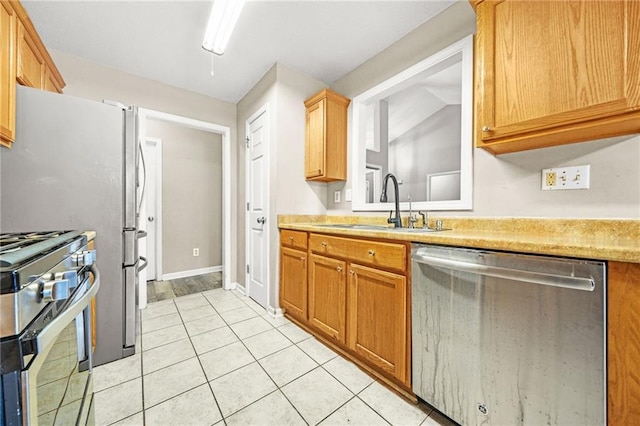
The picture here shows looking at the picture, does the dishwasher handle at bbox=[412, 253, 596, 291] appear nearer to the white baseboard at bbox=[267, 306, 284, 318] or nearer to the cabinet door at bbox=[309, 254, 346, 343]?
the cabinet door at bbox=[309, 254, 346, 343]

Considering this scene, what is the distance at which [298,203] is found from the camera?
245 cm

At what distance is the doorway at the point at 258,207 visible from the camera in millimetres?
2414

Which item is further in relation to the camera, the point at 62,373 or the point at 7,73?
the point at 7,73

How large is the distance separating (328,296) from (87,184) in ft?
5.52

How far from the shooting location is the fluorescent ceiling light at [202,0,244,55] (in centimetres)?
156

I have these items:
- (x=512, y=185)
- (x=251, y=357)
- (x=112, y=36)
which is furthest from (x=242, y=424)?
(x=112, y=36)

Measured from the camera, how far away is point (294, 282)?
82.0 inches

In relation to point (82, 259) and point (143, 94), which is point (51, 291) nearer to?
point (82, 259)

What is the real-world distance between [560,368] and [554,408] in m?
0.14

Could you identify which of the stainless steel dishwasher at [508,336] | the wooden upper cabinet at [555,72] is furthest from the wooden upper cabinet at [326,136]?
the stainless steel dishwasher at [508,336]

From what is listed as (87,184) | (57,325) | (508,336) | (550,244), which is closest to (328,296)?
(508,336)

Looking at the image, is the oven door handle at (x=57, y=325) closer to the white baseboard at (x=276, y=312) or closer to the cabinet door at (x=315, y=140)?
the white baseboard at (x=276, y=312)

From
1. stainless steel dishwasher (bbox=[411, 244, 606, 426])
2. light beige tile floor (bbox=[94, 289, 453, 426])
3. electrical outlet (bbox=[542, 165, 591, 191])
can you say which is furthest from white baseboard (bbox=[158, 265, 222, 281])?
electrical outlet (bbox=[542, 165, 591, 191])

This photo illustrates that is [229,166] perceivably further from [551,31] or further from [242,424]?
[551,31]
